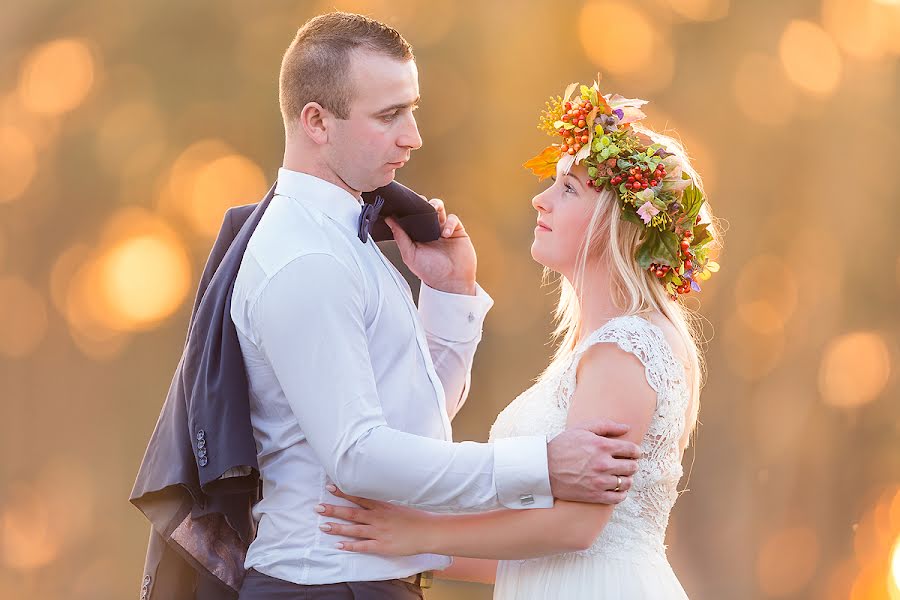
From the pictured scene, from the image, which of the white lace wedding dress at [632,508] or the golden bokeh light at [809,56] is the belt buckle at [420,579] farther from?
the golden bokeh light at [809,56]

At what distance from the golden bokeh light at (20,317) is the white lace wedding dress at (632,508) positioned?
3001 mm

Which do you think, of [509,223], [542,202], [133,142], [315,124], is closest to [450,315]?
[542,202]

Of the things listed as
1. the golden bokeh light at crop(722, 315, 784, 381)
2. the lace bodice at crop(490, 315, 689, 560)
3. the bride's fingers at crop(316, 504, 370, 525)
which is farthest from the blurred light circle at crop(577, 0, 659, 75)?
the bride's fingers at crop(316, 504, 370, 525)

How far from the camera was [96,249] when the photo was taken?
443cm

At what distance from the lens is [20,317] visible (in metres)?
4.39

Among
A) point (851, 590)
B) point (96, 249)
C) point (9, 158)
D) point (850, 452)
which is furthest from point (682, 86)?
point (9, 158)

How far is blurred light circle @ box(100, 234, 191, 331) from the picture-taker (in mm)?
4434

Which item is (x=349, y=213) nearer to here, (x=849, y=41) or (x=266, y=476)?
(x=266, y=476)

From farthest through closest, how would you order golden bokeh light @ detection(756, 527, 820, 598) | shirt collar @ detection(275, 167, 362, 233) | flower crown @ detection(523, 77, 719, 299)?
golden bokeh light @ detection(756, 527, 820, 598) < flower crown @ detection(523, 77, 719, 299) < shirt collar @ detection(275, 167, 362, 233)

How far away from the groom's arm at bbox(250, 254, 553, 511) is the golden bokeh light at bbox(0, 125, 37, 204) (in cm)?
311

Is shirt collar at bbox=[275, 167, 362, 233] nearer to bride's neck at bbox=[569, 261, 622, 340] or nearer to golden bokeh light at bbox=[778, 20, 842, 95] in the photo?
bride's neck at bbox=[569, 261, 622, 340]

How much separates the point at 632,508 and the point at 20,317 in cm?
323

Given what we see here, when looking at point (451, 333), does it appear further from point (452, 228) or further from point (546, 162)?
point (546, 162)

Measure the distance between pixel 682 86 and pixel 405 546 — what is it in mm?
3290
